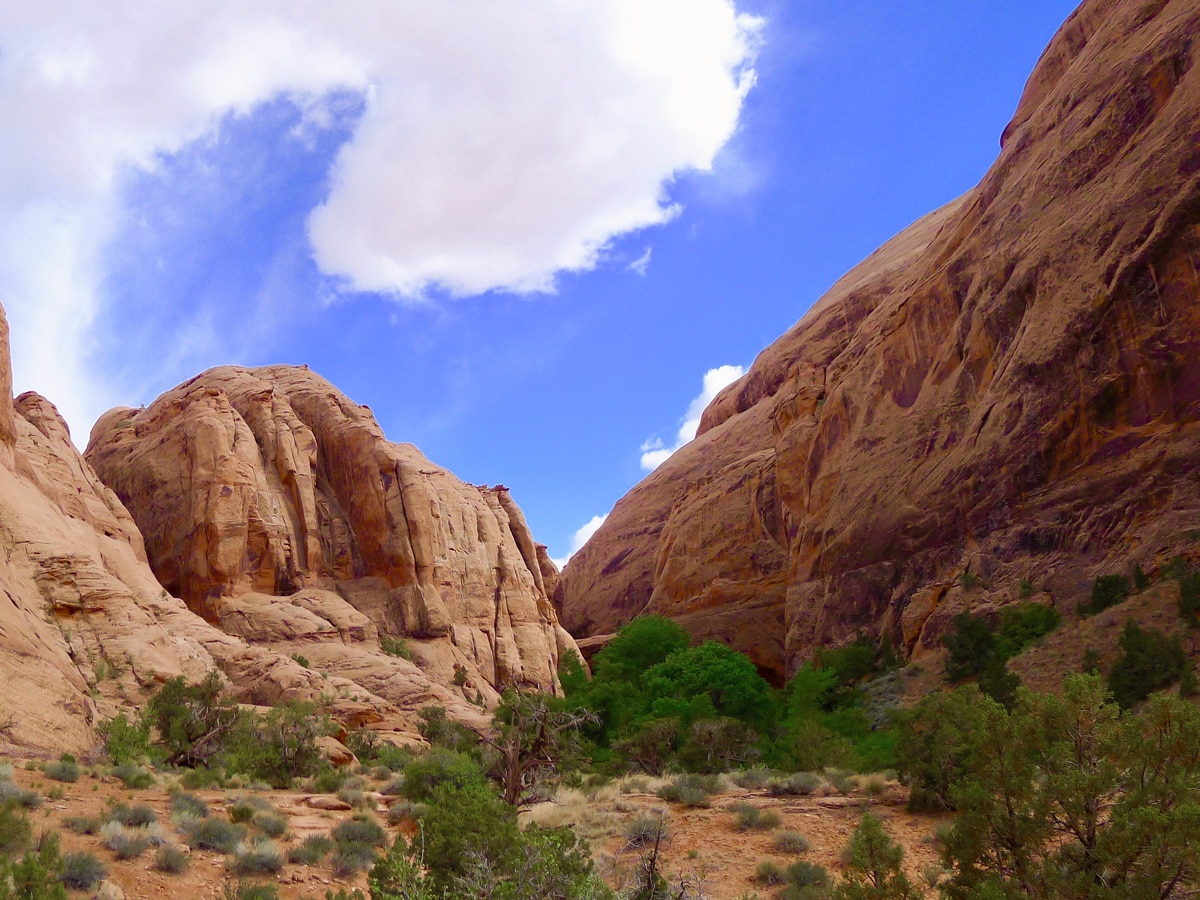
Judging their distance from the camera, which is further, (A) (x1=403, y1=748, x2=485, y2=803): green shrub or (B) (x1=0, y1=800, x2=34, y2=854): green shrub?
(A) (x1=403, y1=748, x2=485, y2=803): green shrub

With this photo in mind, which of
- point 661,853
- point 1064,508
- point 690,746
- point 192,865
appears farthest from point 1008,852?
point 1064,508

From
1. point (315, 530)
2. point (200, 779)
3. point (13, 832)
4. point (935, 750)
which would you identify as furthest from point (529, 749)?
point (315, 530)

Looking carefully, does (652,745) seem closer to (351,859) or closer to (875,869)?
(351,859)

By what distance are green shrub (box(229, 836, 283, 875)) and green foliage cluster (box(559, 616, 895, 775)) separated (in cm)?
1126

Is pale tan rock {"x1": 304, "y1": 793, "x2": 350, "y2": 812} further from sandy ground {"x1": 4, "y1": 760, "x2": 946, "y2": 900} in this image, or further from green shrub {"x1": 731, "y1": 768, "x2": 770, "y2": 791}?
green shrub {"x1": 731, "y1": 768, "x2": 770, "y2": 791}

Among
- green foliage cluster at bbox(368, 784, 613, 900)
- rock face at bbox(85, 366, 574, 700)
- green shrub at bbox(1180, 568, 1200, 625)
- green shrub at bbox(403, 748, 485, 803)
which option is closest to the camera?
green foliage cluster at bbox(368, 784, 613, 900)

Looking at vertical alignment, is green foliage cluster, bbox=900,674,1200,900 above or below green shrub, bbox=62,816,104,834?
below

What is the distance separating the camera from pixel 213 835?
40.8ft

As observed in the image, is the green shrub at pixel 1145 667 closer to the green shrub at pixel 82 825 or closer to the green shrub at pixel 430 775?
the green shrub at pixel 430 775

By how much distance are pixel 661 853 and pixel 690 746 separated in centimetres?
1171

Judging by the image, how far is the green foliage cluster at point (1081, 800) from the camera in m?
7.30

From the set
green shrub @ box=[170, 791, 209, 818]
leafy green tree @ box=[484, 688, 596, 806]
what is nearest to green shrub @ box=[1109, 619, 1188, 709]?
leafy green tree @ box=[484, 688, 596, 806]

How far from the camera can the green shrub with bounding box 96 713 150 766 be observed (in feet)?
63.3

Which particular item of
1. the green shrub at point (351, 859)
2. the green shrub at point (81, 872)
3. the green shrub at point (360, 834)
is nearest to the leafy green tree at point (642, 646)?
the green shrub at point (360, 834)
